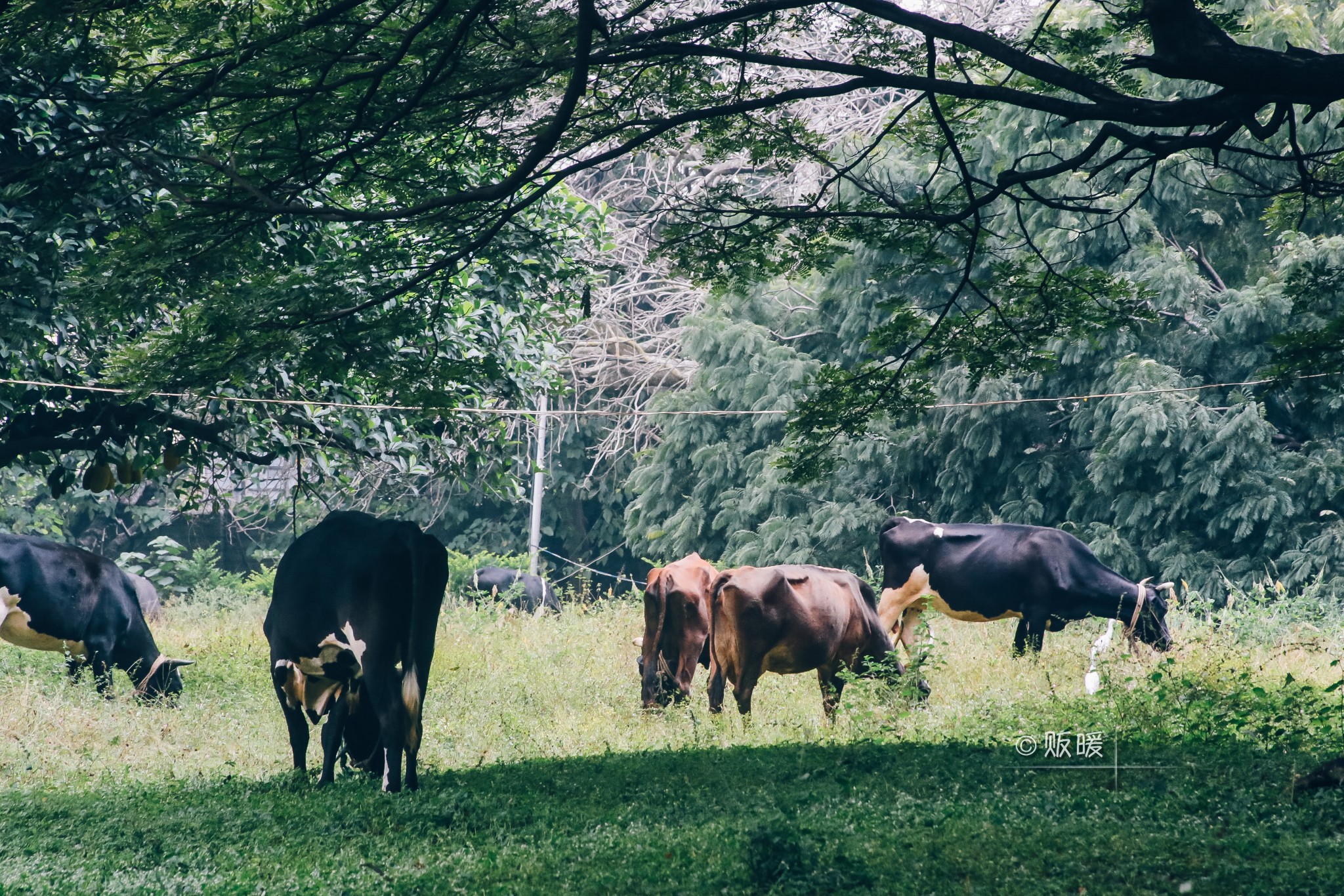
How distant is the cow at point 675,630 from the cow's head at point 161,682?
5120mm

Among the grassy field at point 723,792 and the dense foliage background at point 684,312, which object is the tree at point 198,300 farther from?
the grassy field at point 723,792

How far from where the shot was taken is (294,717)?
31.9 feet

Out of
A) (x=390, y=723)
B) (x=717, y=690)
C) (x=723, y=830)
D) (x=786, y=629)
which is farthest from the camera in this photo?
(x=717, y=690)

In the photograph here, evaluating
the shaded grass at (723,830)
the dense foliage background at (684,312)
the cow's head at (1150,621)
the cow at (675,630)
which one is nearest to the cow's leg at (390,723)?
the shaded grass at (723,830)

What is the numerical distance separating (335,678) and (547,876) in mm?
3749

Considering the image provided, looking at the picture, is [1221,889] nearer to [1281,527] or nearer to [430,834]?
[430,834]

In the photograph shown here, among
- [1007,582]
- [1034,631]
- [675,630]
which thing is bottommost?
[1034,631]

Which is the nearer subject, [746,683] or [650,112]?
[650,112]

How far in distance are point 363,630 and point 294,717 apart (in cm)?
141

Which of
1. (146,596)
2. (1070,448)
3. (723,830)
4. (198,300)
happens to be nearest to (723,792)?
(723,830)

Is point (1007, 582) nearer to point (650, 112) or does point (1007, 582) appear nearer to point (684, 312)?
point (650, 112)

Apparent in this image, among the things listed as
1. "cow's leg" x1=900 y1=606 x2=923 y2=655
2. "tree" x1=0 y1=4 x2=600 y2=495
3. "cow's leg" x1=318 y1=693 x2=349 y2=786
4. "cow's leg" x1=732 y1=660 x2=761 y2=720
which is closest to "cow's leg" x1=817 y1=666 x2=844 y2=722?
"cow's leg" x1=732 y1=660 x2=761 y2=720

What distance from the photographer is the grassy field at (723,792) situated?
6.08m

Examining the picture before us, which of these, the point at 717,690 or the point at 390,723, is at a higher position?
the point at 390,723
